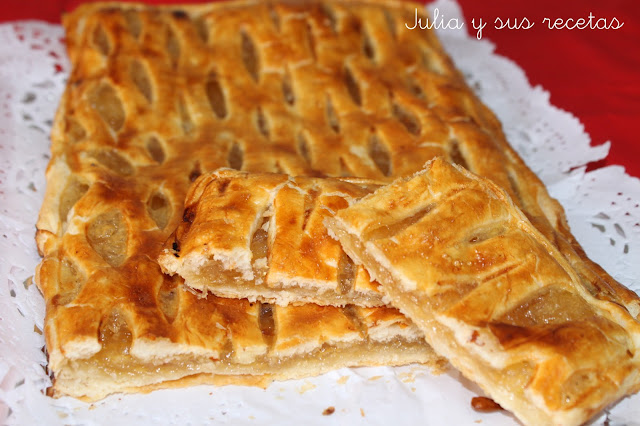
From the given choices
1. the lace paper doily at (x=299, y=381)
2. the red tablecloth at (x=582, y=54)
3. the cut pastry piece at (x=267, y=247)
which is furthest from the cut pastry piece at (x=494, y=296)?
the red tablecloth at (x=582, y=54)

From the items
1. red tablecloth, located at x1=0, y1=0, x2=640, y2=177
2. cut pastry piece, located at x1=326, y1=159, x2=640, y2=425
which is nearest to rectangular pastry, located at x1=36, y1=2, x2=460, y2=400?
cut pastry piece, located at x1=326, y1=159, x2=640, y2=425

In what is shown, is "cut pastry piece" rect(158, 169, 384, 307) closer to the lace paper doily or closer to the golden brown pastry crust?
the golden brown pastry crust

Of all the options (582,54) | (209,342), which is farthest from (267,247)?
(582,54)

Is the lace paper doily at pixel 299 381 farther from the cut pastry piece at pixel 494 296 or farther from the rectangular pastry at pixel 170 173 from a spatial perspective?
the cut pastry piece at pixel 494 296

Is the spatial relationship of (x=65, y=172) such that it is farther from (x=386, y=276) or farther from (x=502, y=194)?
(x=502, y=194)

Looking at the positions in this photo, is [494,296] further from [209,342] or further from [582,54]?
[582,54]

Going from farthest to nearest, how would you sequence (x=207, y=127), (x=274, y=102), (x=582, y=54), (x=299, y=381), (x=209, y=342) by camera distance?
(x=582, y=54) < (x=274, y=102) < (x=207, y=127) < (x=299, y=381) < (x=209, y=342)
